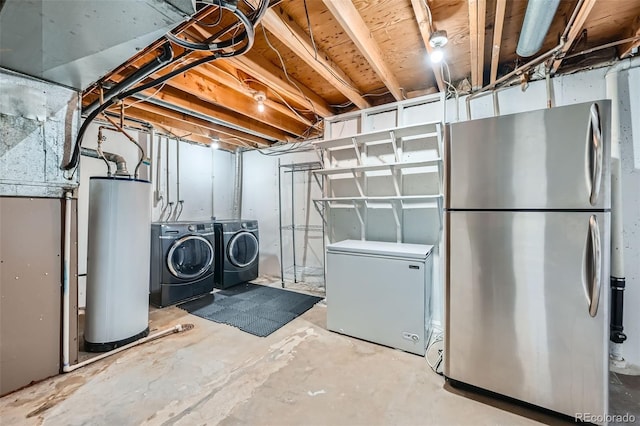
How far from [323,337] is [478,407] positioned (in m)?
1.24

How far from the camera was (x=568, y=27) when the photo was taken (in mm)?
1643

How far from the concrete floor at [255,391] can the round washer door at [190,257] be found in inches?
39.7

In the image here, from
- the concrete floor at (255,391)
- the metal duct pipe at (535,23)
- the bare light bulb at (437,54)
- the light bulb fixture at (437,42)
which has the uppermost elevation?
the light bulb fixture at (437,42)

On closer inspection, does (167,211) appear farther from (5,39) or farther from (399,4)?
(399,4)

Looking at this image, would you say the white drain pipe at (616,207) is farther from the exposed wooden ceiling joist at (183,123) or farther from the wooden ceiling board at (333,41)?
the exposed wooden ceiling joist at (183,123)

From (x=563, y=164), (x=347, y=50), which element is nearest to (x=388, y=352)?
(x=563, y=164)

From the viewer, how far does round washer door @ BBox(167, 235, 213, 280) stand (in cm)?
310

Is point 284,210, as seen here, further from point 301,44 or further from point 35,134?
point 35,134

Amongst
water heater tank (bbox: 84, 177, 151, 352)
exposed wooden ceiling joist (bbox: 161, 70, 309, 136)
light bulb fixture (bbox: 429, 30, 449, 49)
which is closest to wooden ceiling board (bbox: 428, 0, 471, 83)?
light bulb fixture (bbox: 429, 30, 449, 49)

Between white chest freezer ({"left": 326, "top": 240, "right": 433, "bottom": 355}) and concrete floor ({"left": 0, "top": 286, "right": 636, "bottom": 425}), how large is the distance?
0.14 m

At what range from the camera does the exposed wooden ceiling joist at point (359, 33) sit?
1.55 meters

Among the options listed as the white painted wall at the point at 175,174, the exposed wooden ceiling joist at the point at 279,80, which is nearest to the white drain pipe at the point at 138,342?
the white painted wall at the point at 175,174

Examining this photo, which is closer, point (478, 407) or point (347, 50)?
point (478, 407)

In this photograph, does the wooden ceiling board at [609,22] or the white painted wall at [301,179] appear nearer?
the wooden ceiling board at [609,22]
